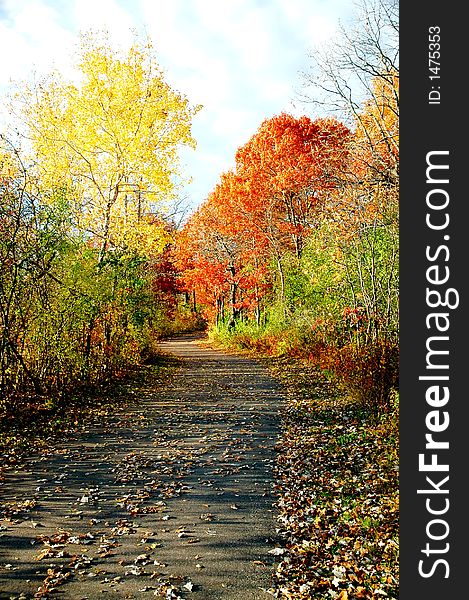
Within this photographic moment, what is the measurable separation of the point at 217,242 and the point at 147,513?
25.0m

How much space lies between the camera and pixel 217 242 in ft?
102

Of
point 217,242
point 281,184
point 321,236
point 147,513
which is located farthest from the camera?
point 217,242

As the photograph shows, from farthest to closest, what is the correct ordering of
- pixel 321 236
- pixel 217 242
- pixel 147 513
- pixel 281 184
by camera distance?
pixel 217 242, pixel 281 184, pixel 321 236, pixel 147 513

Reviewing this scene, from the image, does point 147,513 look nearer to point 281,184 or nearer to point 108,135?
point 108,135

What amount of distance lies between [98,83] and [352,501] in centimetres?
1359

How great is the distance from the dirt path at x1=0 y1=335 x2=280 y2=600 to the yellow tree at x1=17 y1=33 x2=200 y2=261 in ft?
23.9

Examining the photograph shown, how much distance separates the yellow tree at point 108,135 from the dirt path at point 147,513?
7.30 m

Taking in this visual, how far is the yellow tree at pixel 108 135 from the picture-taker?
1642cm

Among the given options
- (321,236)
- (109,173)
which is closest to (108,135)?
(109,173)

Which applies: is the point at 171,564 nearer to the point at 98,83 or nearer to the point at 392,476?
the point at 392,476

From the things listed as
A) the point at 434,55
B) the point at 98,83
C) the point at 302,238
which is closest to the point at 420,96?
the point at 434,55

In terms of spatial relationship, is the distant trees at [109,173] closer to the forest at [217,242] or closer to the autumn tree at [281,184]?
the forest at [217,242]

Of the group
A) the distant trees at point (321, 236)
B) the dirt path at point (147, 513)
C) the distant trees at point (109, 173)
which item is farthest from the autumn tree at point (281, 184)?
the dirt path at point (147, 513)

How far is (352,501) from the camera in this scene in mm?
6695
